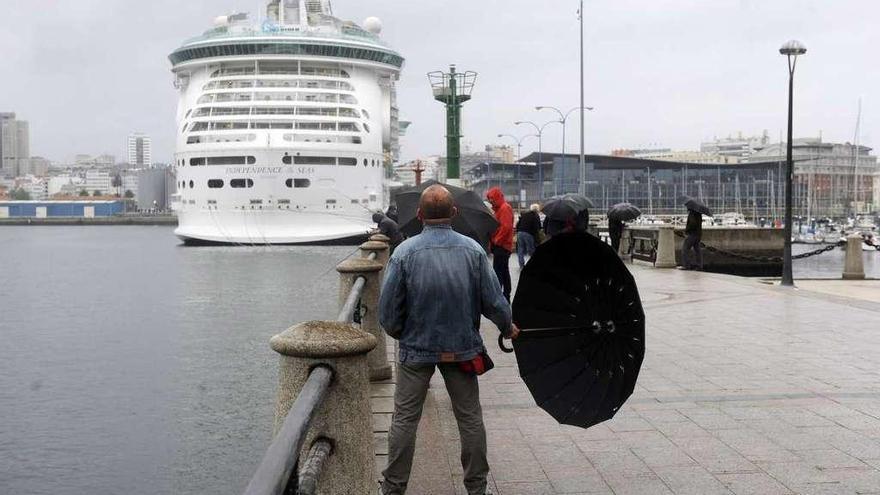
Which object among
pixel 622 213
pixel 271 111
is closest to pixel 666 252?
pixel 622 213

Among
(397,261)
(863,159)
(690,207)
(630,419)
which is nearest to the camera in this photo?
(397,261)

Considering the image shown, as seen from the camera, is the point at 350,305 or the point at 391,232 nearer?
the point at 350,305

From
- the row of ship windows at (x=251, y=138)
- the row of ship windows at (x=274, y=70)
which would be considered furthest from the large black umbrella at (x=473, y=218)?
the row of ship windows at (x=274, y=70)

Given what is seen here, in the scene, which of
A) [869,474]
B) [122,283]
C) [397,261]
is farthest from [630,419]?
[122,283]

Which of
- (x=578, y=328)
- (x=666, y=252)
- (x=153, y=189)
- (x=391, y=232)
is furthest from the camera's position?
(x=153, y=189)

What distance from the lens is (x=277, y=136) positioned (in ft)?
190

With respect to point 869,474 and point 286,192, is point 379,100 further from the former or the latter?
point 869,474

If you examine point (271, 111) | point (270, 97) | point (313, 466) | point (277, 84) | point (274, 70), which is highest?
point (274, 70)

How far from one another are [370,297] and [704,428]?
3.60 metres

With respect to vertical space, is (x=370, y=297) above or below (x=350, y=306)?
below

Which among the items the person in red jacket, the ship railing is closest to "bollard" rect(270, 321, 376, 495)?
the ship railing

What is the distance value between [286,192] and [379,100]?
1222cm

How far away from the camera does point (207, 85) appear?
62.5 m

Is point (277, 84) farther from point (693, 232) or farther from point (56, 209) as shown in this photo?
point (56, 209)
